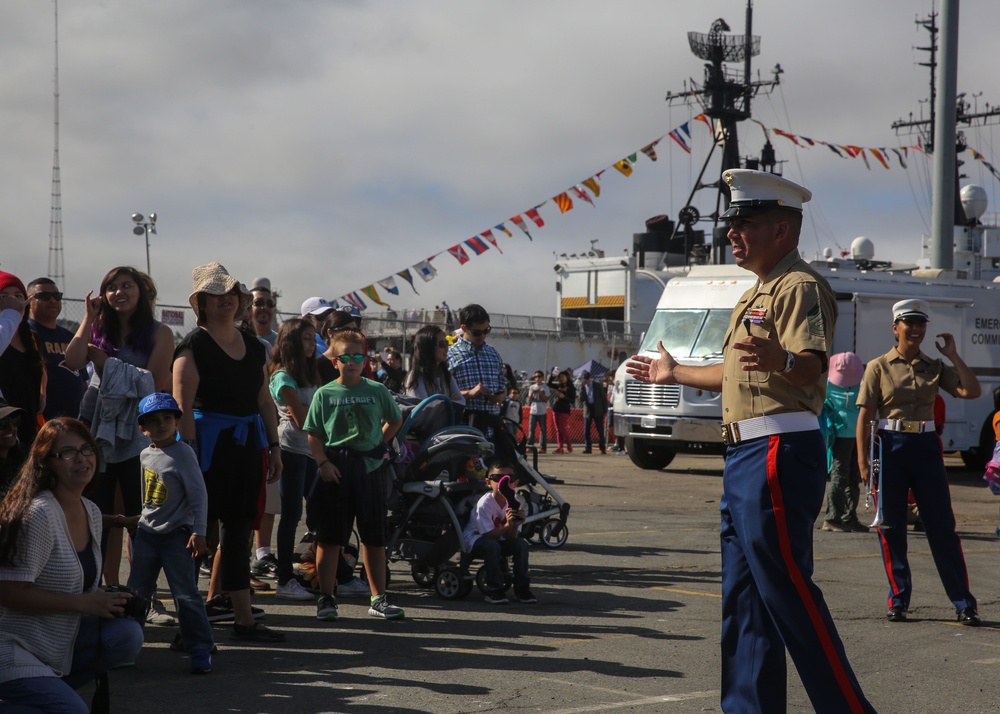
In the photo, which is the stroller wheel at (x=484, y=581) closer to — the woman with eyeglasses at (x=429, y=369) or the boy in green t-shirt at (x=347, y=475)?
the boy in green t-shirt at (x=347, y=475)

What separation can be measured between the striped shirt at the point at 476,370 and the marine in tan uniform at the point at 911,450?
317cm

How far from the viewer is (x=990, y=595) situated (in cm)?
816

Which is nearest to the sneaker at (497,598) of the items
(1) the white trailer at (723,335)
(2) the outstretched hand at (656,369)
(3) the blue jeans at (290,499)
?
(3) the blue jeans at (290,499)

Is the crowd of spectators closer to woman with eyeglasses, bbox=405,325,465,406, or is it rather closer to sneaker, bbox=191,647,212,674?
sneaker, bbox=191,647,212,674

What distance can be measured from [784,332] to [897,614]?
11.7 feet

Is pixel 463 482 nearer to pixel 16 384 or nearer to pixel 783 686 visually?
pixel 16 384

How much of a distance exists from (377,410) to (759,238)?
3.26 meters

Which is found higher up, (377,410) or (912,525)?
(377,410)

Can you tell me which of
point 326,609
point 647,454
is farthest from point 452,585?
point 647,454

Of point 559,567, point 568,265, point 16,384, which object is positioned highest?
point 568,265

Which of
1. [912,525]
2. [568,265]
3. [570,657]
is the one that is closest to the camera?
[570,657]

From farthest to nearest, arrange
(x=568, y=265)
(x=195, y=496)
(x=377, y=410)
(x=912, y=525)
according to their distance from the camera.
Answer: (x=568, y=265) < (x=912, y=525) < (x=377, y=410) < (x=195, y=496)

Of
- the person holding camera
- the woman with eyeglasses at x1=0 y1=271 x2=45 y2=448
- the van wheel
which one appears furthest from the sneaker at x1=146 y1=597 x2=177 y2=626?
the van wheel

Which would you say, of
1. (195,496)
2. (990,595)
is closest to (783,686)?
(195,496)
